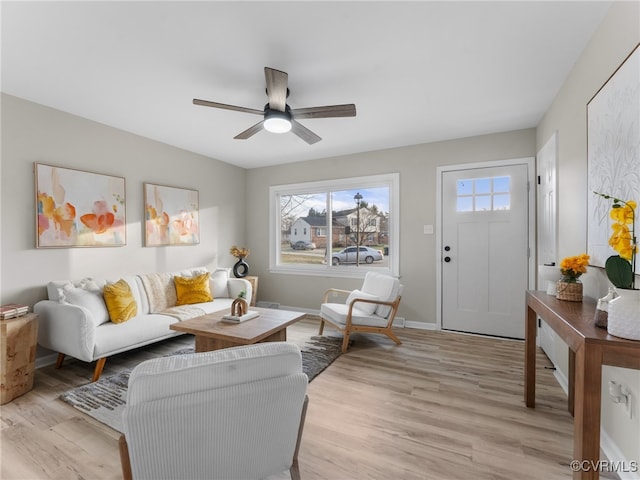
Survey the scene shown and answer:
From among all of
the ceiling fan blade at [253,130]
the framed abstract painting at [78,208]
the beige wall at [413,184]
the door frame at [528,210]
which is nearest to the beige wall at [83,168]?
the framed abstract painting at [78,208]

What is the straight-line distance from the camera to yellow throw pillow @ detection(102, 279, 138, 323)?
281 centimetres

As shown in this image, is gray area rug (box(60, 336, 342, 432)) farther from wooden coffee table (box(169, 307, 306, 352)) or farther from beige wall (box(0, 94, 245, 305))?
beige wall (box(0, 94, 245, 305))

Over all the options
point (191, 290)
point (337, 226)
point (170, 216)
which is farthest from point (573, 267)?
point (170, 216)

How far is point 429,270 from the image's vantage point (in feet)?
12.7

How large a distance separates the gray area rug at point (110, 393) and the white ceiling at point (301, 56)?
2.35m

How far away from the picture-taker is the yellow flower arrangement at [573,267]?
66.7 inches

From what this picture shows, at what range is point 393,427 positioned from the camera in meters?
1.88

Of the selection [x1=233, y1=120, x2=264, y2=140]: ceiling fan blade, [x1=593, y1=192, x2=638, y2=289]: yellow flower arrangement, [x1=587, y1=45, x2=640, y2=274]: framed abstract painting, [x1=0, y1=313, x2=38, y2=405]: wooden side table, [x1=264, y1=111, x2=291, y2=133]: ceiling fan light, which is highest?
[x1=233, y1=120, x2=264, y2=140]: ceiling fan blade

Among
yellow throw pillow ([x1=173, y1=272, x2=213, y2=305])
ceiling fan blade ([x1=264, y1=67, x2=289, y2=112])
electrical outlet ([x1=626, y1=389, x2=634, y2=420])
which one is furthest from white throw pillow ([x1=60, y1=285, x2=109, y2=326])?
electrical outlet ([x1=626, y1=389, x2=634, y2=420])

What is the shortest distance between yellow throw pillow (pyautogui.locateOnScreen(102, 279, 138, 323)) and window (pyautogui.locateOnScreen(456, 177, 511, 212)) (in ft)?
12.9

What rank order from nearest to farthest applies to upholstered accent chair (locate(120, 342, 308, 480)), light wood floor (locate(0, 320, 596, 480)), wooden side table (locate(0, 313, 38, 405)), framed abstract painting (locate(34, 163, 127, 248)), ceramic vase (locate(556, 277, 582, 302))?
1. upholstered accent chair (locate(120, 342, 308, 480))
2. light wood floor (locate(0, 320, 596, 480))
3. ceramic vase (locate(556, 277, 582, 302))
4. wooden side table (locate(0, 313, 38, 405))
5. framed abstract painting (locate(34, 163, 127, 248))

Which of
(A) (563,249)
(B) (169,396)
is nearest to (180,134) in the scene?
(B) (169,396)

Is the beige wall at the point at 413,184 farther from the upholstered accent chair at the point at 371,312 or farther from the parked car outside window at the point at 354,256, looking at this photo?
the upholstered accent chair at the point at 371,312

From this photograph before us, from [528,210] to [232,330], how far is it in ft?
11.4
